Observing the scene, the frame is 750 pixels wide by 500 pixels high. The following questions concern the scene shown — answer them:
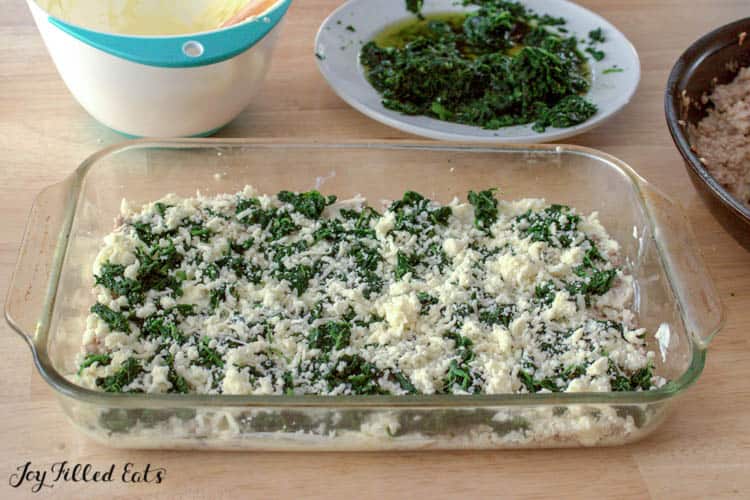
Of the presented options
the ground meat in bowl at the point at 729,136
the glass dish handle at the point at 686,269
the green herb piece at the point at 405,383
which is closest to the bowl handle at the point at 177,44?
the green herb piece at the point at 405,383

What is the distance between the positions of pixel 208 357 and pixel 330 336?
0.70 ft

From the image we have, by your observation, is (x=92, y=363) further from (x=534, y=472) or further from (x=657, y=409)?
(x=657, y=409)

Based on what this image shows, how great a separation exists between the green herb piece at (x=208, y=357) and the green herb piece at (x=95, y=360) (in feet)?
0.49

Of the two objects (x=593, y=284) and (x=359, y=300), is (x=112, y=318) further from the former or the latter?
(x=593, y=284)

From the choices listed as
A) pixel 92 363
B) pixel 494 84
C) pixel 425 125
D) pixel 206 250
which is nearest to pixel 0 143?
pixel 206 250

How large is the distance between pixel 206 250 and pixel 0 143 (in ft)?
2.24

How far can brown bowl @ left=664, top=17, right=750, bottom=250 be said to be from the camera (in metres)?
1.64

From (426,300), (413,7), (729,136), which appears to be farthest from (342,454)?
(413,7)

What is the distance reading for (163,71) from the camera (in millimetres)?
1675

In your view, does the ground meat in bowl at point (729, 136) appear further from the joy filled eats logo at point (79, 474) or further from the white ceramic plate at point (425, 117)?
the joy filled eats logo at point (79, 474)

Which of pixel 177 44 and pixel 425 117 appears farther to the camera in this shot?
pixel 425 117

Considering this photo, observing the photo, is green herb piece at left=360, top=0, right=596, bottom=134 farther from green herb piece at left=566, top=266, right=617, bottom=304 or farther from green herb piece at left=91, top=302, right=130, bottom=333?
green herb piece at left=91, top=302, right=130, bottom=333

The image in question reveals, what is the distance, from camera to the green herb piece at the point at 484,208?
5.56ft

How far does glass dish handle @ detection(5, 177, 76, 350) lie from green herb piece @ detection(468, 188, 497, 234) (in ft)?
2.60
